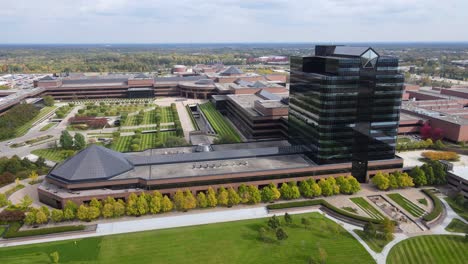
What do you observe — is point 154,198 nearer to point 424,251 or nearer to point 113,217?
point 113,217

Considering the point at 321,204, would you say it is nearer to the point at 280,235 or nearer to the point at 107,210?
the point at 280,235

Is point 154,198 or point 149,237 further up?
point 154,198

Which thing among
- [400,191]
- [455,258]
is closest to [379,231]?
[455,258]

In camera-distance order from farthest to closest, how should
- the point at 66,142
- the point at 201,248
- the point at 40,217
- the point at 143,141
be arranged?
the point at 143,141 → the point at 66,142 → the point at 40,217 → the point at 201,248

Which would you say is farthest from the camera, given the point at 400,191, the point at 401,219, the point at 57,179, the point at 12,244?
the point at 400,191

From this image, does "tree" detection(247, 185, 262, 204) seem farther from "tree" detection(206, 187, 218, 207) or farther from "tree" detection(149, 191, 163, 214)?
"tree" detection(149, 191, 163, 214)

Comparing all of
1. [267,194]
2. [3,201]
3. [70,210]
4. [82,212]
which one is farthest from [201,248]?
[3,201]

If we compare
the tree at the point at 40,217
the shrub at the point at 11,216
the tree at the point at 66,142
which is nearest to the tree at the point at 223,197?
the tree at the point at 40,217

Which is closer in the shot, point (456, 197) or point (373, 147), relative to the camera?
point (456, 197)
